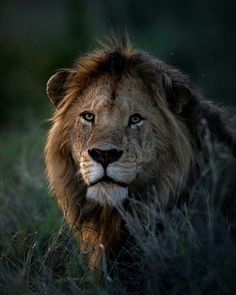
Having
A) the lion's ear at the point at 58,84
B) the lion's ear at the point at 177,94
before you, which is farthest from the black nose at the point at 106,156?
the lion's ear at the point at 58,84

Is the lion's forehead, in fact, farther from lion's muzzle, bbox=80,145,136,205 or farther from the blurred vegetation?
the blurred vegetation

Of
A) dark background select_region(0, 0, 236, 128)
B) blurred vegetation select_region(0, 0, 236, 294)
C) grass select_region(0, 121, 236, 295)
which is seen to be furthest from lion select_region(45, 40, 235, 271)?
dark background select_region(0, 0, 236, 128)

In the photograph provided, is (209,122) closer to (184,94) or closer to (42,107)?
(184,94)

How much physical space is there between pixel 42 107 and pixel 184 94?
32.0 feet

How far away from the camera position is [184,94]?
17.3 ft

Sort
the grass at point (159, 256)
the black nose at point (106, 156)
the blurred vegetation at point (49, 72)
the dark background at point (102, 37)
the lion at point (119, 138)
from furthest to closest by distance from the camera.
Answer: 1. the dark background at point (102, 37)
2. the blurred vegetation at point (49, 72)
3. the lion at point (119, 138)
4. the black nose at point (106, 156)
5. the grass at point (159, 256)

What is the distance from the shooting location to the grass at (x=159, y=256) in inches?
171

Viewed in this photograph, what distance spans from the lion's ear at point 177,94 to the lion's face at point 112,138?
14cm

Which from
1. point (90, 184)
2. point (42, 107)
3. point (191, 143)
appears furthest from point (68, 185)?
point (42, 107)

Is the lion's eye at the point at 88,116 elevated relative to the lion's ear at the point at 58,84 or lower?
lower

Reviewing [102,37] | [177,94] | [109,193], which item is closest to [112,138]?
A: [109,193]

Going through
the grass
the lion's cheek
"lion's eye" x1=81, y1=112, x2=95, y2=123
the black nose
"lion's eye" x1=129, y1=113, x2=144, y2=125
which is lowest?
the grass

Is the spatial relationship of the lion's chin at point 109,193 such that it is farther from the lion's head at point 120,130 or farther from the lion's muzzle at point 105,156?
the lion's muzzle at point 105,156

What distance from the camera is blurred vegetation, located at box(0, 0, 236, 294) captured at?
17.0 ft
